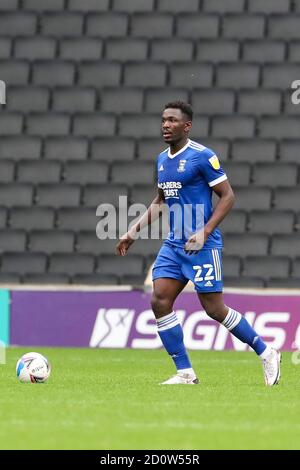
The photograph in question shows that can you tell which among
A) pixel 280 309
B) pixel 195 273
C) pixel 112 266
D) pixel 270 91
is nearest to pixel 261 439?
pixel 195 273

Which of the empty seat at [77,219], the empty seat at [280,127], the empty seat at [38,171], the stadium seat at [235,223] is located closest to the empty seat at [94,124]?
the empty seat at [38,171]

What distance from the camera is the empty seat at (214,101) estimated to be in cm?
1909

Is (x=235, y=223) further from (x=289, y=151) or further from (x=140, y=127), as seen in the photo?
(x=140, y=127)

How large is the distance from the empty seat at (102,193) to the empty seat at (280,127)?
2.46 m

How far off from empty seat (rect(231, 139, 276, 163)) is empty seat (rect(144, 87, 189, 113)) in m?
1.28

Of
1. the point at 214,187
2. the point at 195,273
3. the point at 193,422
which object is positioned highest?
the point at 214,187

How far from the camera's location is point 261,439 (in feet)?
21.3

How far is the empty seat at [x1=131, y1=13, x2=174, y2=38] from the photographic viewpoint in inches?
789

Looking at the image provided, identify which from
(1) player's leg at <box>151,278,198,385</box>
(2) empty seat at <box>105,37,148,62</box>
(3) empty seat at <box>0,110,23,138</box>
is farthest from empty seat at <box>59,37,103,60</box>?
(1) player's leg at <box>151,278,198,385</box>

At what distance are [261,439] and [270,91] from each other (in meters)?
13.1
